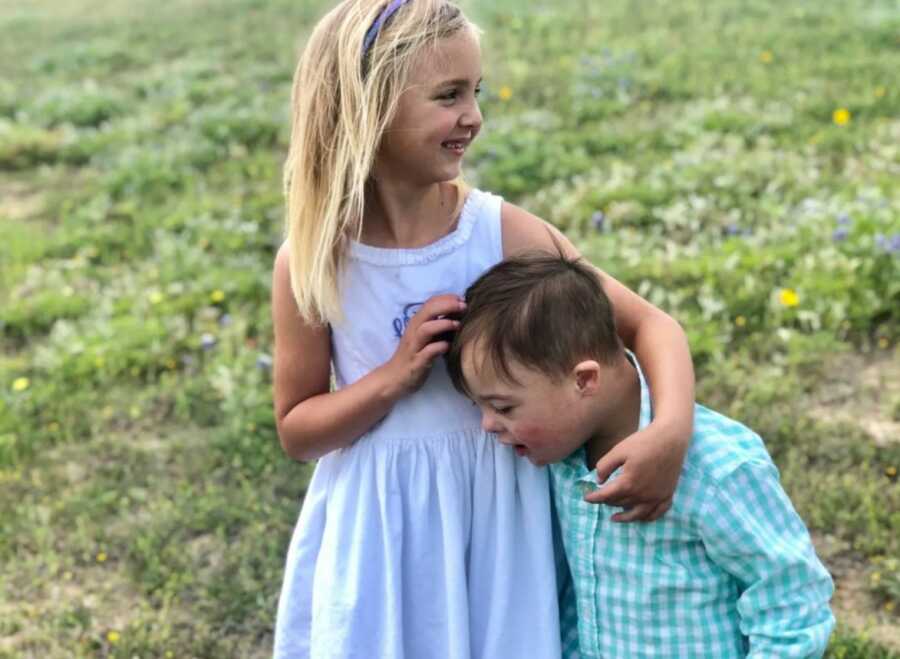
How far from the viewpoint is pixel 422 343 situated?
2.21 metres

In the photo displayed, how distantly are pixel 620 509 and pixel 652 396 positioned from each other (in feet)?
0.73

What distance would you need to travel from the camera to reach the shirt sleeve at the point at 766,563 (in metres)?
2.08

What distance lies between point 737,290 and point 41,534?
282 cm

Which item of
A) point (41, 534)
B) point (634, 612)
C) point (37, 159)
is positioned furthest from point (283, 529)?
point (37, 159)

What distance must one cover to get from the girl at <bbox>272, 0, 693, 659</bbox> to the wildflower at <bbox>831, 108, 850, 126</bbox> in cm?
455

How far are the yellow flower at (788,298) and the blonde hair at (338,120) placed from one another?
2697 millimetres

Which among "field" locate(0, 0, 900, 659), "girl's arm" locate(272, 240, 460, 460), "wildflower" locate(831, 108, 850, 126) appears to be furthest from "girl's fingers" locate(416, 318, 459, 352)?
"wildflower" locate(831, 108, 850, 126)

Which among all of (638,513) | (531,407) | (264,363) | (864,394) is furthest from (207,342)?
(638,513)

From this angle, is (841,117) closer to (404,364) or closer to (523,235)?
(523,235)

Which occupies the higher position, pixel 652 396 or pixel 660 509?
pixel 652 396

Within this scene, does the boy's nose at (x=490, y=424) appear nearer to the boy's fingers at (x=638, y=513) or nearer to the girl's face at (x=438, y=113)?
the boy's fingers at (x=638, y=513)

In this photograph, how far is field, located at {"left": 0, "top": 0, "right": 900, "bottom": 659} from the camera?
147 inches

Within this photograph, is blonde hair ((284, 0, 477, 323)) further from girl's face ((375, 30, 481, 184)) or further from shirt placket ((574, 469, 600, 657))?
shirt placket ((574, 469, 600, 657))

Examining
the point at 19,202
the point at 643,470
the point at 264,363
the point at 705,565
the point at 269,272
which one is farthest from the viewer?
the point at 19,202
